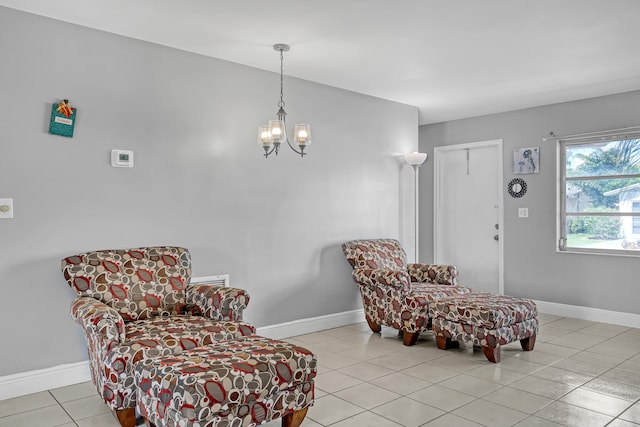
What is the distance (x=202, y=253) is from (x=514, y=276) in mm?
3784

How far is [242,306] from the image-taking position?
2977 mm

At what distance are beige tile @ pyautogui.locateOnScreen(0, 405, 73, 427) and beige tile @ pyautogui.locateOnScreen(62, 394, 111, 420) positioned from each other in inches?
A: 1.6

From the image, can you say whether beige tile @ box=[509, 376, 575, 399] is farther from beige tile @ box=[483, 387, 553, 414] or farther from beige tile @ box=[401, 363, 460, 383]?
beige tile @ box=[401, 363, 460, 383]

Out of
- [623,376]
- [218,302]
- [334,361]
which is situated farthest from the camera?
[334,361]

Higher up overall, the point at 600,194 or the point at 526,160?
the point at 526,160

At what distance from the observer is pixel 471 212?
6168 mm

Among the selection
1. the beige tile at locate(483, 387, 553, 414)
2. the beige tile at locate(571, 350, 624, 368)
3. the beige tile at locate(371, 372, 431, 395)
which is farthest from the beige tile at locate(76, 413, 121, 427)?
→ the beige tile at locate(571, 350, 624, 368)

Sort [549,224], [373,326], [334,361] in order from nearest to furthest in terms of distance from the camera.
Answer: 1. [334,361]
2. [373,326]
3. [549,224]

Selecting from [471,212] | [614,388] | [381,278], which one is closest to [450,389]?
[614,388]

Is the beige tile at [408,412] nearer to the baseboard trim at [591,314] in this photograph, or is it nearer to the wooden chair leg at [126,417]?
the wooden chair leg at [126,417]

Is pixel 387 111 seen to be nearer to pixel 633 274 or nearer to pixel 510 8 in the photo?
pixel 510 8

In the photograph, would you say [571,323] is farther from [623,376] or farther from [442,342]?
[442,342]

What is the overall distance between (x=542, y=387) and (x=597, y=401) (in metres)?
0.32

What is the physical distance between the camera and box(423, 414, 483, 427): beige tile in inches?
98.1
